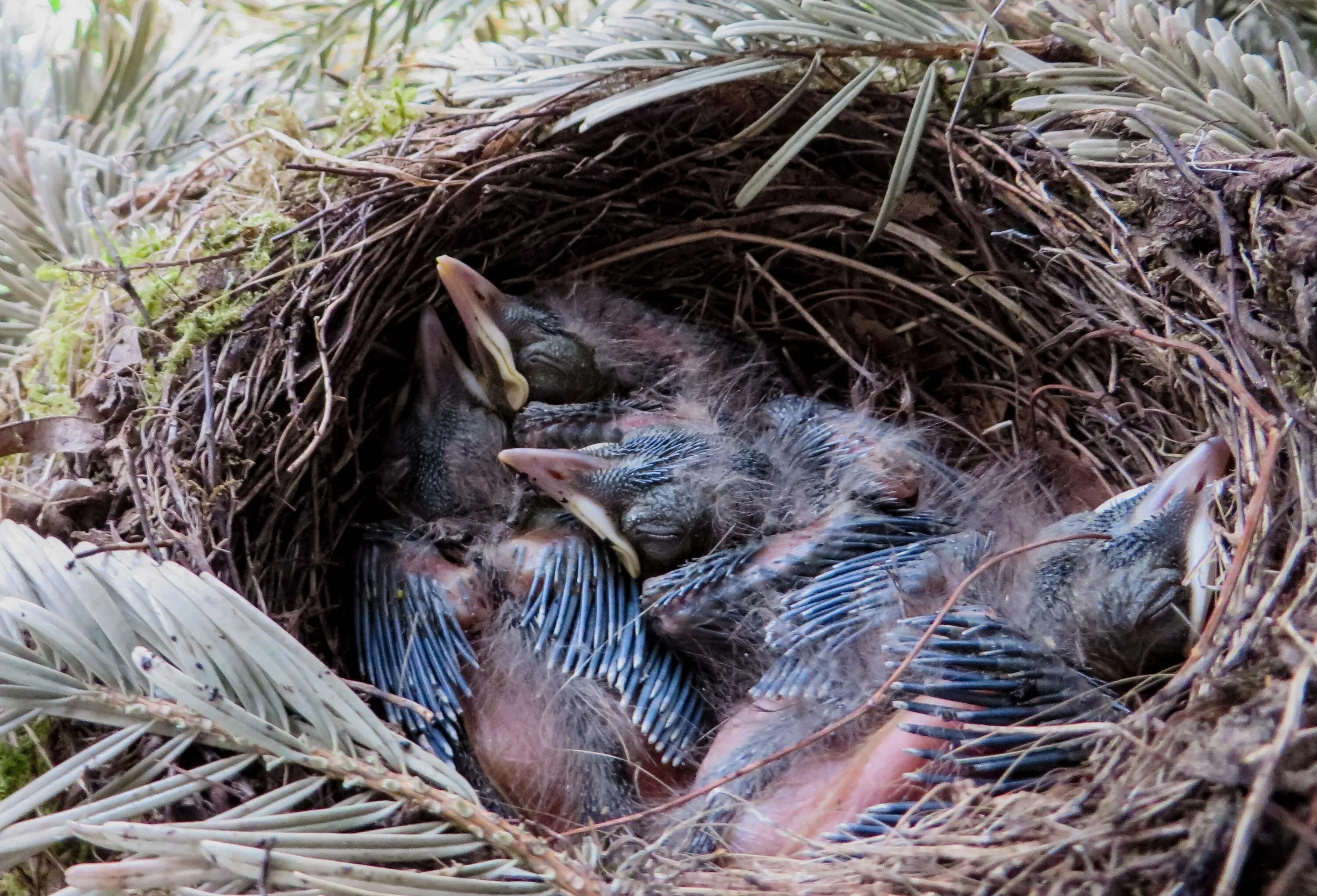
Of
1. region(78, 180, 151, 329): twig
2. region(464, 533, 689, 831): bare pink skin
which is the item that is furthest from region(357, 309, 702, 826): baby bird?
region(78, 180, 151, 329): twig

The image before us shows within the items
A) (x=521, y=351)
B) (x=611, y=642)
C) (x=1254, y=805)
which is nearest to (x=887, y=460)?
(x=611, y=642)

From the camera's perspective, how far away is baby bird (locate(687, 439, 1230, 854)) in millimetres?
779

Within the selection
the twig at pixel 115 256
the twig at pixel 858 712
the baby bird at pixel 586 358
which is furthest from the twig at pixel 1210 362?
the twig at pixel 115 256

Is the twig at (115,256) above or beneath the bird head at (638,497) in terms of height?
above

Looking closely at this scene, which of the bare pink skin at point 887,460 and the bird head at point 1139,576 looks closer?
the bird head at point 1139,576

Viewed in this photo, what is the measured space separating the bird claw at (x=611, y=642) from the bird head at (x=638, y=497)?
0.04 meters

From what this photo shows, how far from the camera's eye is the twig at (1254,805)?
49 centimetres

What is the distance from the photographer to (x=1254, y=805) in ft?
1.63

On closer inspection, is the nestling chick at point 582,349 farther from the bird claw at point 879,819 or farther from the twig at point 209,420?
the bird claw at point 879,819

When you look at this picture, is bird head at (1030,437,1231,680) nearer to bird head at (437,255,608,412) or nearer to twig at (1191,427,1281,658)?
twig at (1191,427,1281,658)

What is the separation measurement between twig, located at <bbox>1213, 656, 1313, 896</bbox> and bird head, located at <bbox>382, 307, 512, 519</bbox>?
34.0 inches

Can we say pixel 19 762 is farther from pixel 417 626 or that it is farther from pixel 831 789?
pixel 831 789

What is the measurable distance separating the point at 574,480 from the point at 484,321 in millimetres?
274

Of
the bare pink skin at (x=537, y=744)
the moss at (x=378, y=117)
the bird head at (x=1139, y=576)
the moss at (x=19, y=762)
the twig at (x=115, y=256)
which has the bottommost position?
the bare pink skin at (x=537, y=744)
